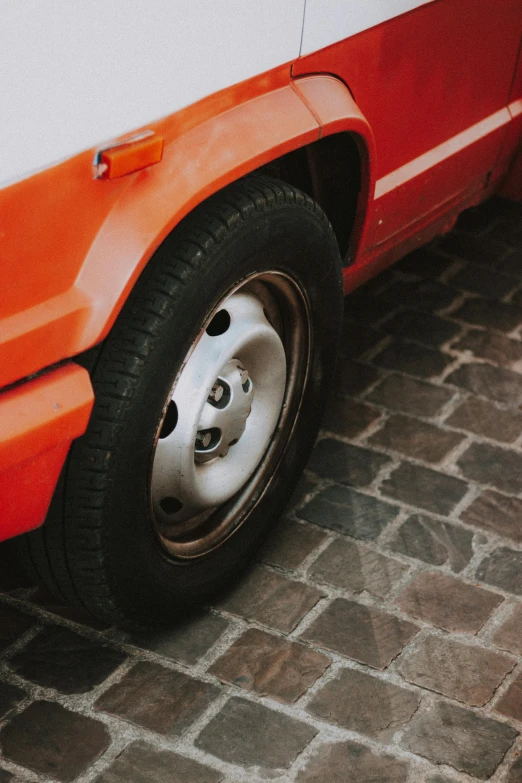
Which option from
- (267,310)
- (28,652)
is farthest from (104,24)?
(28,652)

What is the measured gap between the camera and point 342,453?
3.19 metres

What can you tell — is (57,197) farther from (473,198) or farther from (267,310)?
(473,198)

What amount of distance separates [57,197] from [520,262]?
2947mm

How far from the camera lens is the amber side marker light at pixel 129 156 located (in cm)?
182

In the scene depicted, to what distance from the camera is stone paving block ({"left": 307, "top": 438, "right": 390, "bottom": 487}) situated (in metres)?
3.09

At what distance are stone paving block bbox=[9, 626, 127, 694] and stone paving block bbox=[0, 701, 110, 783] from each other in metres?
0.08

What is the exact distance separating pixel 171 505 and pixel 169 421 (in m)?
0.32

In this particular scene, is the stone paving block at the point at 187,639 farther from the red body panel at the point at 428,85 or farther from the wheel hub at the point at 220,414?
the red body panel at the point at 428,85

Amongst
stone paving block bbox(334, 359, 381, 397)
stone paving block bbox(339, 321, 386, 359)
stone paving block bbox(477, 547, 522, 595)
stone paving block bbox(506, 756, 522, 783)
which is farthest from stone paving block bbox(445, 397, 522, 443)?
stone paving block bbox(506, 756, 522, 783)

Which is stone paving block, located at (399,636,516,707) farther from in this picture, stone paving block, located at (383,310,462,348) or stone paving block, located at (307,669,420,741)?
stone paving block, located at (383,310,462,348)

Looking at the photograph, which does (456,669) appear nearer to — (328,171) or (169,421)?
(169,421)

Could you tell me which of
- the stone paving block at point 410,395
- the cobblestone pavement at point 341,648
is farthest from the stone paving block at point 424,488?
the stone paving block at point 410,395

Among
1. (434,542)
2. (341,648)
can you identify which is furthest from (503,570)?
(341,648)

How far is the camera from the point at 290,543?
282 centimetres
